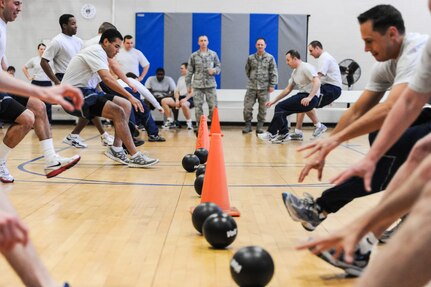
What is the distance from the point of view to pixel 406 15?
55.9ft

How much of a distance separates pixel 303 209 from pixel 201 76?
36.6ft

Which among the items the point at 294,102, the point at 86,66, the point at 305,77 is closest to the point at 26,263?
the point at 86,66

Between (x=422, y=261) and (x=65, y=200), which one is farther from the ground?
(x=422, y=261)

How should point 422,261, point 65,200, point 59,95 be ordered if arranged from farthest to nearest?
point 65,200, point 59,95, point 422,261

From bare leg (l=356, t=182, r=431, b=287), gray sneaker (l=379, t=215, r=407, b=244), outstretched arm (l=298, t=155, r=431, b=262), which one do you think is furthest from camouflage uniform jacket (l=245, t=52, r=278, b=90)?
bare leg (l=356, t=182, r=431, b=287)

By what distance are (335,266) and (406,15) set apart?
591 inches

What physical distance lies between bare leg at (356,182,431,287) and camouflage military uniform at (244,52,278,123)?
13345mm

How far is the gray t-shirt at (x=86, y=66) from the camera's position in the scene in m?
8.22

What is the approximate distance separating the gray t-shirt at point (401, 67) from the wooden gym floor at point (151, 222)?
1.21 metres

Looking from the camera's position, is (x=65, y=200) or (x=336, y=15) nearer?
(x=65, y=200)

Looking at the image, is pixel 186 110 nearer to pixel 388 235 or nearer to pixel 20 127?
pixel 20 127

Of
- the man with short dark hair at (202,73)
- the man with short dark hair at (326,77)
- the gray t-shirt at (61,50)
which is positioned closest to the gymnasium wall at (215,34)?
the man with short dark hair at (202,73)

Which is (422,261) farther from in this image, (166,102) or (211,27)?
(211,27)

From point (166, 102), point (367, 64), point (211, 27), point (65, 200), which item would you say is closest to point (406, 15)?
point (367, 64)
